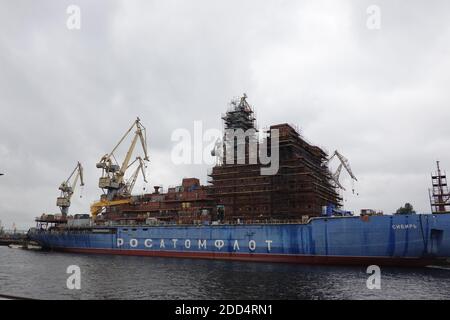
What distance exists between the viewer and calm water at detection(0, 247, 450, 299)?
29.9 m

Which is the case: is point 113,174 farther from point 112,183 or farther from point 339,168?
point 339,168

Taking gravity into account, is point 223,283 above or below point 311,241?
below

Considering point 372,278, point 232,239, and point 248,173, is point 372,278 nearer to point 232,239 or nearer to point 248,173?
point 232,239

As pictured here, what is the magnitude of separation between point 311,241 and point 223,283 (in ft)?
78.3

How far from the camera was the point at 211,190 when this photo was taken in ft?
232

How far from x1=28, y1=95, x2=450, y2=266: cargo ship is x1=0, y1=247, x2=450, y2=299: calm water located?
18.2 feet

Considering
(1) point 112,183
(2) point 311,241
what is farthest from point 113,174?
(2) point 311,241

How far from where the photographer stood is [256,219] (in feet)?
211

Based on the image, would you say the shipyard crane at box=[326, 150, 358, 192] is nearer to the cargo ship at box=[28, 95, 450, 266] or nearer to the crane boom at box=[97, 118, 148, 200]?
the cargo ship at box=[28, 95, 450, 266]

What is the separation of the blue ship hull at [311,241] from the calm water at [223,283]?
151 inches

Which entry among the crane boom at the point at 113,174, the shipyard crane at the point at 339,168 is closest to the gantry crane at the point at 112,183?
the crane boom at the point at 113,174

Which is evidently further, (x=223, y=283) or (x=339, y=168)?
(x=339, y=168)

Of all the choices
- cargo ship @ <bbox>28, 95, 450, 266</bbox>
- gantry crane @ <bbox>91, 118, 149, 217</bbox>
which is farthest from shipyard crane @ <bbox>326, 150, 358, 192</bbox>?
gantry crane @ <bbox>91, 118, 149, 217</bbox>
